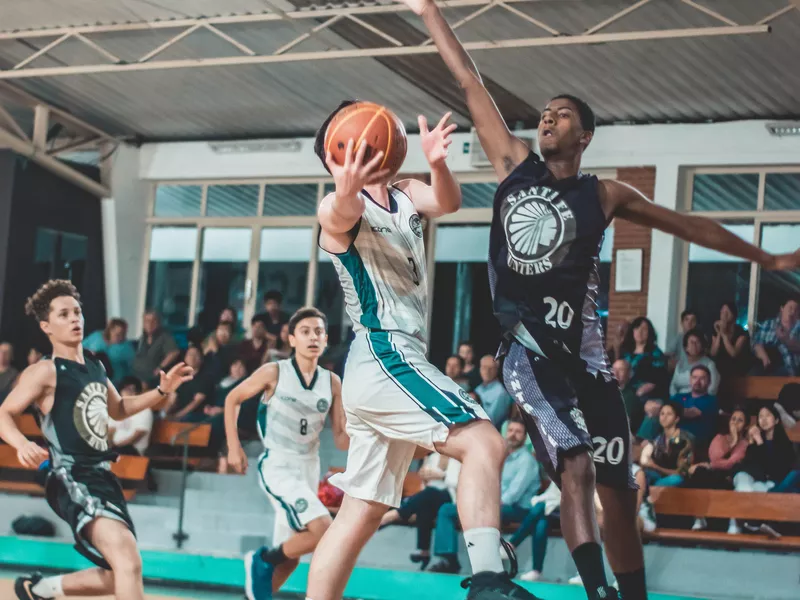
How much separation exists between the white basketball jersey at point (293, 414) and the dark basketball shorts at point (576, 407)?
3093 mm

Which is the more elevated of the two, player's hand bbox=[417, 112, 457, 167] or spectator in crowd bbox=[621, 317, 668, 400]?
player's hand bbox=[417, 112, 457, 167]

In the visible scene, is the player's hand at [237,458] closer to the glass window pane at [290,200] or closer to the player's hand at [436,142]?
the player's hand at [436,142]

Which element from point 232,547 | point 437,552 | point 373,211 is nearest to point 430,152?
point 373,211

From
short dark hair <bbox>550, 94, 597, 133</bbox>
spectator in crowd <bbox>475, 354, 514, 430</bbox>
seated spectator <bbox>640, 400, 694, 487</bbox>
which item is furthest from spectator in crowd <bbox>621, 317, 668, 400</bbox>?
short dark hair <bbox>550, 94, 597, 133</bbox>

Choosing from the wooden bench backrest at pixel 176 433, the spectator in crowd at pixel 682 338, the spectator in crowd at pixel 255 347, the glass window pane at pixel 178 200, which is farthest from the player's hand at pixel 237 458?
the glass window pane at pixel 178 200

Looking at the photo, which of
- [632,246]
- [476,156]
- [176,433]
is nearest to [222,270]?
[476,156]

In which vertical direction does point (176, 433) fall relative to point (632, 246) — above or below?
below

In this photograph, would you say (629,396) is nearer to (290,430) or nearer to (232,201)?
(290,430)

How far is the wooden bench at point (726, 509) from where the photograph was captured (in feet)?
28.1

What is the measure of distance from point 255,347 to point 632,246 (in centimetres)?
435

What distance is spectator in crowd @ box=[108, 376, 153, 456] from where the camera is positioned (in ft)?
37.7

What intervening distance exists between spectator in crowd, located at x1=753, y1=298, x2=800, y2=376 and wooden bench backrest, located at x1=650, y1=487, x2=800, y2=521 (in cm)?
209

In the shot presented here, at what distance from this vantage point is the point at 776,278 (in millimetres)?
12211

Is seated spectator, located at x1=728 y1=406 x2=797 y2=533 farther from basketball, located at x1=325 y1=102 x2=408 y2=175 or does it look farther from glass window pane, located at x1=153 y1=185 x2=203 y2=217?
glass window pane, located at x1=153 y1=185 x2=203 y2=217
